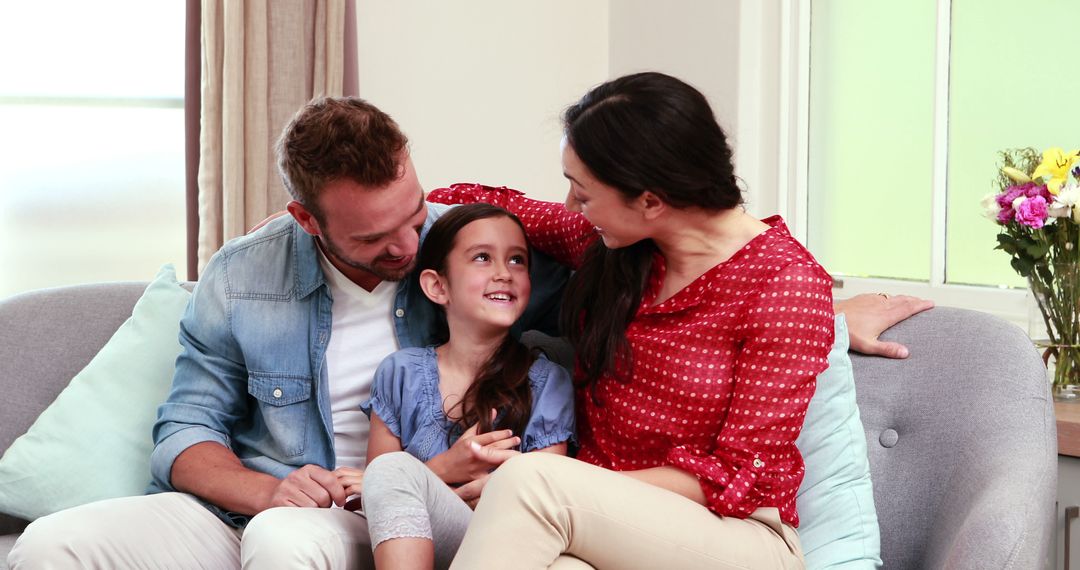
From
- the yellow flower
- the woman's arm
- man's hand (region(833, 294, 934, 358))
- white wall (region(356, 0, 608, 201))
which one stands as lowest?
man's hand (region(833, 294, 934, 358))

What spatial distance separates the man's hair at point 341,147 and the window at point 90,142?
5.15 ft

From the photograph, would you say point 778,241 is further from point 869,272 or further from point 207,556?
point 869,272

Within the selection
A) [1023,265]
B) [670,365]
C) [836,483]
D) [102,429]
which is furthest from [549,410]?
[1023,265]

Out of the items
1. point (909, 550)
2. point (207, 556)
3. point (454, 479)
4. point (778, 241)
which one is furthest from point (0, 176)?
point (909, 550)

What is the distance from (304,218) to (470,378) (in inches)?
15.6

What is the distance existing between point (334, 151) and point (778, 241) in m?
0.71

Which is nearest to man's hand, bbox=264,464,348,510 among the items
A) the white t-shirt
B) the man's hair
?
the white t-shirt

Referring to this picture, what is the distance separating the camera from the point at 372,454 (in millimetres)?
1739

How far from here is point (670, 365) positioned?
5.18 ft

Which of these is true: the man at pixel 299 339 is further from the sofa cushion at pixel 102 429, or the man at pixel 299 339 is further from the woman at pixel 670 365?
the woman at pixel 670 365

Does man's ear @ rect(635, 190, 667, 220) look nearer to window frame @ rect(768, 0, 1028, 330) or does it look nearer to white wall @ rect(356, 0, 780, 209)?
window frame @ rect(768, 0, 1028, 330)

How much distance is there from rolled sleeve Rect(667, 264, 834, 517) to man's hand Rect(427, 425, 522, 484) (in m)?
0.27

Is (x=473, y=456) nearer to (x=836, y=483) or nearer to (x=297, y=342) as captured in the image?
(x=297, y=342)

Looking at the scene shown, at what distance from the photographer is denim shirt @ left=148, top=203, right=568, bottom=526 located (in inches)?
72.3
